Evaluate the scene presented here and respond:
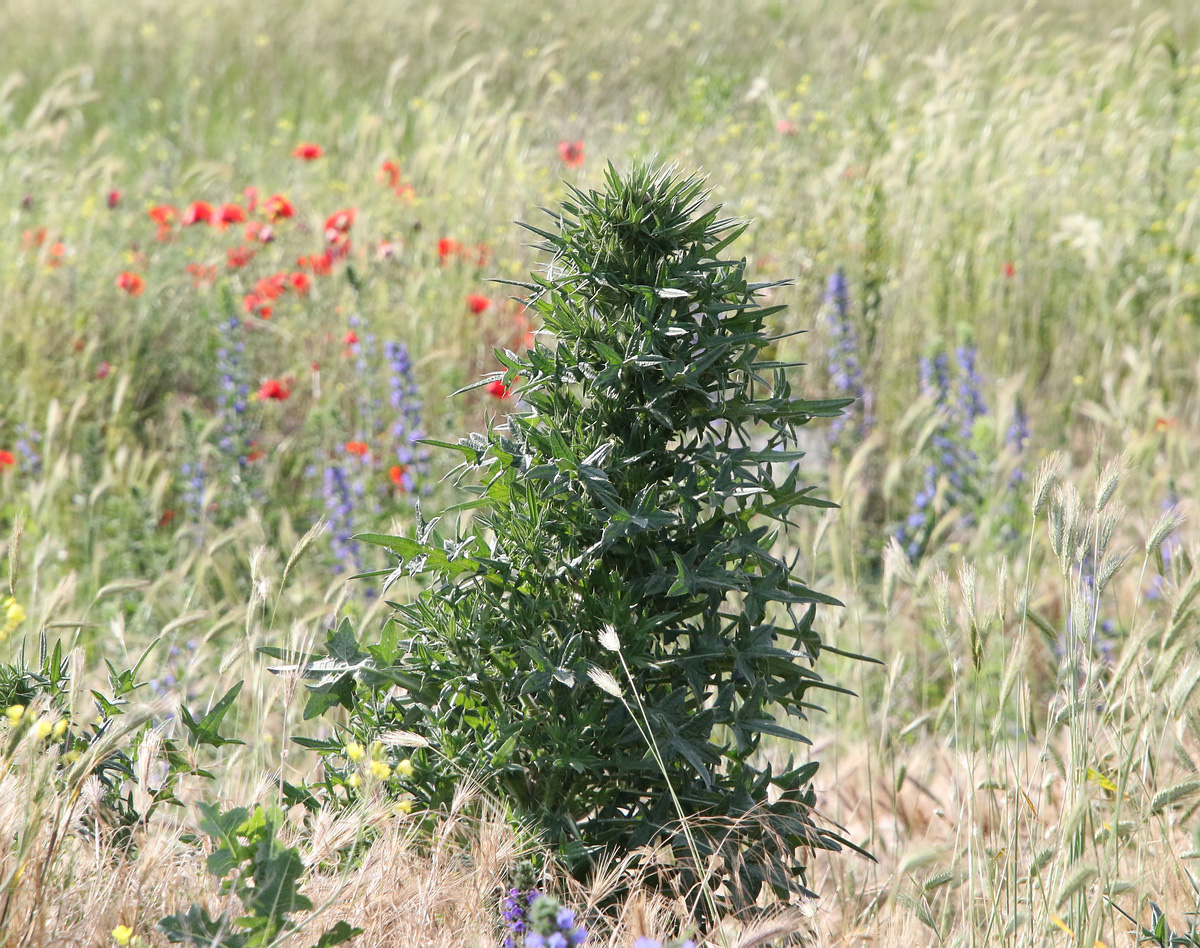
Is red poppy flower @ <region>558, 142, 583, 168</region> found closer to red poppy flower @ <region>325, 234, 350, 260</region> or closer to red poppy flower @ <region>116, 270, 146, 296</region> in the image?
red poppy flower @ <region>325, 234, 350, 260</region>

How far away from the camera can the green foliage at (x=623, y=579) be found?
1.36 m

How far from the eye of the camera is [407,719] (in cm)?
147

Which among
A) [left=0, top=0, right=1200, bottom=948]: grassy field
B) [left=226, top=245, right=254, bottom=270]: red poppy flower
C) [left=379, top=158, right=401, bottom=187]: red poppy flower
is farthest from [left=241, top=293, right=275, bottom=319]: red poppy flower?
[left=379, top=158, right=401, bottom=187]: red poppy flower

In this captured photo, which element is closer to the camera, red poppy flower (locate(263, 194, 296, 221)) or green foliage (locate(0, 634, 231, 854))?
green foliage (locate(0, 634, 231, 854))

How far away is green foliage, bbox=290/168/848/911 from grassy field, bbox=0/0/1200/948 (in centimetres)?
11

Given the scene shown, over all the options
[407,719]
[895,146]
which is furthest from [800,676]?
→ [895,146]

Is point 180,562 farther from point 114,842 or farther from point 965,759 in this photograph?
point 965,759

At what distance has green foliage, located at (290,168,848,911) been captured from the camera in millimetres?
1361

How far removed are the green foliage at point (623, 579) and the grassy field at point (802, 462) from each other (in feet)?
0.35

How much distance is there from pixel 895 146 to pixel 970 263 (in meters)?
0.76

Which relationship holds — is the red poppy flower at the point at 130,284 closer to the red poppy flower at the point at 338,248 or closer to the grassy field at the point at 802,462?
the grassy field at the point at 802,462

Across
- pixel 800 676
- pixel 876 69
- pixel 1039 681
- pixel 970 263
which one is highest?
pixel 876 69

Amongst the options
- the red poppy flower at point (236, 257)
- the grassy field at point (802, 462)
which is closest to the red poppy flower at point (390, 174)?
the grassy field at point (802, 462)

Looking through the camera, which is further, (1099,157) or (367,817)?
(1099,157)
